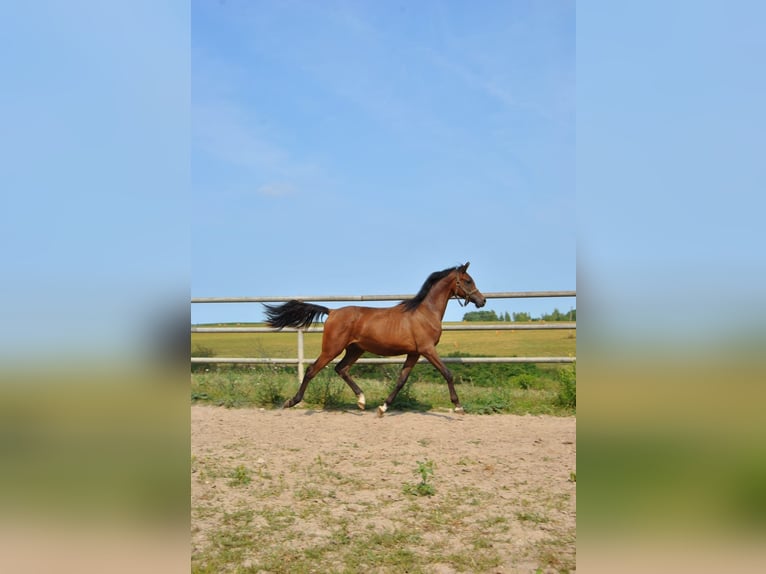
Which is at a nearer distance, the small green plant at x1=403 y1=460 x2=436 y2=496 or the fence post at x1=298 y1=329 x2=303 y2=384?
the small green plant at x1=403 y1=460 x2=436 y2=496

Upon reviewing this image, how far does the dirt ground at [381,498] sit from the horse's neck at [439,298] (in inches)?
65.9

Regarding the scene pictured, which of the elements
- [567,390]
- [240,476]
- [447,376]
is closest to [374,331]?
[447,376]

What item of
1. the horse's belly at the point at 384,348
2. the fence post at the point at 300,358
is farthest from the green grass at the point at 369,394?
the horse's belly at the point at 384,348

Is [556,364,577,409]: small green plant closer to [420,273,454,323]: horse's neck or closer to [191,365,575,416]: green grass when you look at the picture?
[191,365,575,416]: green grass

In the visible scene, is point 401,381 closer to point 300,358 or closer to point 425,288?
point 425,288

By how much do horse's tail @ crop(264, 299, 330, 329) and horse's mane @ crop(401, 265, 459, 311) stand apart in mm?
1239

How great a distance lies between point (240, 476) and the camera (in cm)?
428

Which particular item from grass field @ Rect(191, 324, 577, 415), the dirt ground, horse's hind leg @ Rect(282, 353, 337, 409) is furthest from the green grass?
the dirt ground

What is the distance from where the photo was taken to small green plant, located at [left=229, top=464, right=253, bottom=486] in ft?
13.7

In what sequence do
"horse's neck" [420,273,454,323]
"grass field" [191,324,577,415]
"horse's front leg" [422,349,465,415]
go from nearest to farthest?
"horse's front leg" [422,349,465,415]
"horse's neck" [420,273,454,323]
"grass field" [191,324,577,415]
